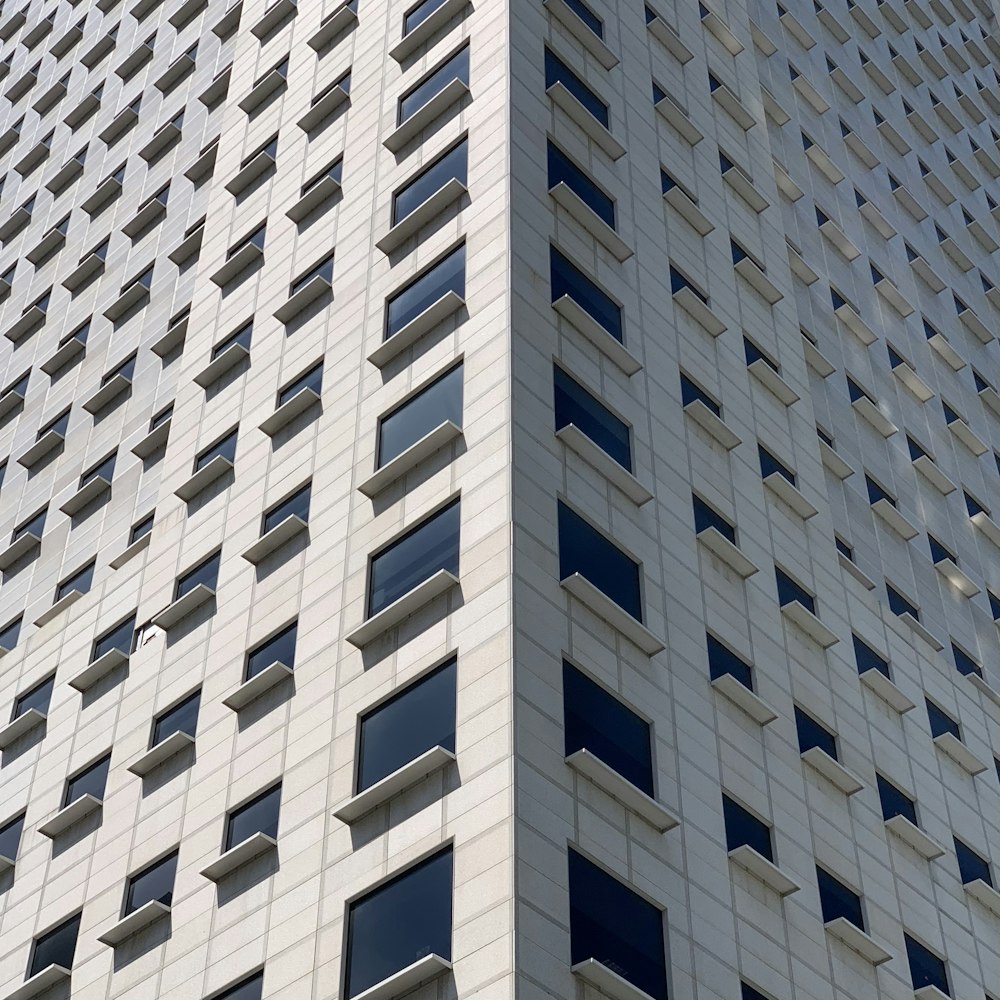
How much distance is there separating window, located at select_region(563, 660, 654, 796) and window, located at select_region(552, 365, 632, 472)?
5.39m

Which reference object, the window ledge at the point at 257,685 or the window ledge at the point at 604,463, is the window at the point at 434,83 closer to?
the window ledge at the point at 604,463

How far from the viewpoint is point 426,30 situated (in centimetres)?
4138

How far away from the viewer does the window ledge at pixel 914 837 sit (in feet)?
115

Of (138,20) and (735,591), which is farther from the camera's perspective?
(138,20)

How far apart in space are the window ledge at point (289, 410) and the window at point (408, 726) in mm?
8810

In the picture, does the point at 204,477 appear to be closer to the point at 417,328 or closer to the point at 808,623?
the point at 417,328

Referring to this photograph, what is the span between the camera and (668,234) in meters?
40.2

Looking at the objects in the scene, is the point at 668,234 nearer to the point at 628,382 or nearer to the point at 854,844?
the point at 628,382

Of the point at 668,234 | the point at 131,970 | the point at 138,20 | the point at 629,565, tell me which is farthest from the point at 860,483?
the point at 138,20

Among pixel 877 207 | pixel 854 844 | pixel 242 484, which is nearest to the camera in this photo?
pixel 854 844

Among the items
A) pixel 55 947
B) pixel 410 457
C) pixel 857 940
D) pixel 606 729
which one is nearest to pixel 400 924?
pixel 606 729

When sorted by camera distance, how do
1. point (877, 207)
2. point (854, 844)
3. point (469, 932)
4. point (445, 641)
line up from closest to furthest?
point (469, 932)
point (445, 641)
point (854, 844)
point (877, 207)

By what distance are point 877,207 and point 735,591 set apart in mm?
24545

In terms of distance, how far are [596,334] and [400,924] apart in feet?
43.0
